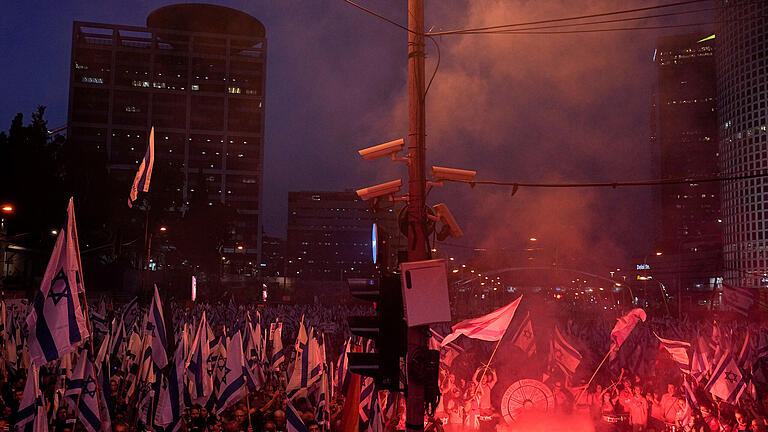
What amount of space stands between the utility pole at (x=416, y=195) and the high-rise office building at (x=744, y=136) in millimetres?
104499

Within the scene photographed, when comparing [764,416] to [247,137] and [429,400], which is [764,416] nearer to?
[429,400]

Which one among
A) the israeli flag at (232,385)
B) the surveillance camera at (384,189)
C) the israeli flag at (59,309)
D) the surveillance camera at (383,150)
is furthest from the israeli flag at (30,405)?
the surveillance camera at (383,150)

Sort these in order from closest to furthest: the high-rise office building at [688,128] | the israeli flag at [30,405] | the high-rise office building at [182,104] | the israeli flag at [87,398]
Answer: the israeli flag at [30,405], the israeli flag at [87,398], the high-rise office building at [182,104], the high-rise office building at [688,128]

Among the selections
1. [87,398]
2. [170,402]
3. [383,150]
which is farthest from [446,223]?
[87,398]

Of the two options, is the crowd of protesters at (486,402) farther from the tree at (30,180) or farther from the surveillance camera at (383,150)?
the tree at (30,180)

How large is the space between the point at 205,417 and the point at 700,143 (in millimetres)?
178948

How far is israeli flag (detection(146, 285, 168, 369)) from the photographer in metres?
11.0

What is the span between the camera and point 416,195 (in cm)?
747

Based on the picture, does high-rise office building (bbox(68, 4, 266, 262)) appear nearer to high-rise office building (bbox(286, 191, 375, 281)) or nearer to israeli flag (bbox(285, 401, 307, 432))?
high-rise office building (bbox(286, 191, 375, 281))

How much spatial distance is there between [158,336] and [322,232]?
128938mm

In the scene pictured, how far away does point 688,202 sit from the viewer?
181 meters

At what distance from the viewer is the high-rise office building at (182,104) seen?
101875mm

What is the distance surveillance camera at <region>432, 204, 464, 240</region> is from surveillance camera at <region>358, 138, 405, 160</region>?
867 mm

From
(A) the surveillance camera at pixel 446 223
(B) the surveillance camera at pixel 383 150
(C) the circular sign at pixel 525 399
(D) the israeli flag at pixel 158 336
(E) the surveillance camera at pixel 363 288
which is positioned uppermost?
(B) the surveillance camera at pixel 383 150
